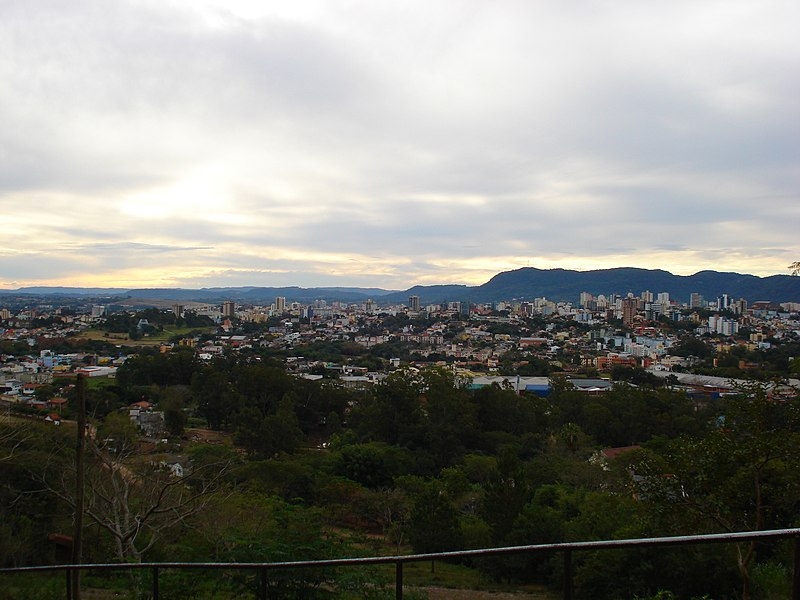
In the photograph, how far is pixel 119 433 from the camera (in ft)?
41.9

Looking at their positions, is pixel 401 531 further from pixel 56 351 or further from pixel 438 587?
pixel 56 351

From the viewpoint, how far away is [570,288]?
127 meters

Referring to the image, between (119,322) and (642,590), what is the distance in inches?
2482

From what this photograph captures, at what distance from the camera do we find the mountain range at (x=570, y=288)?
9831 centimetres

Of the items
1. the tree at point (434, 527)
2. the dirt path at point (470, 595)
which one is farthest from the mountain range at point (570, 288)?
the dirt path at point (470, 595)

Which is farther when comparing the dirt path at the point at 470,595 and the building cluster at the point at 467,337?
the building cluster at the point at 467,337

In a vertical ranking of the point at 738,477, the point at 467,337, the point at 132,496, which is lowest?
the point at 467,337

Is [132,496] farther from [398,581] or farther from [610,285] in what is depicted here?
[610,285]

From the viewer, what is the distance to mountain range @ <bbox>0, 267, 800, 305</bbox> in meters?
98.3

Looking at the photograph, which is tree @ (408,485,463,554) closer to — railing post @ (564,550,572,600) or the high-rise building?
railing post @ (564,550,572,600)

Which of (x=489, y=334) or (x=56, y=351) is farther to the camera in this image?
(x=489, y=334)

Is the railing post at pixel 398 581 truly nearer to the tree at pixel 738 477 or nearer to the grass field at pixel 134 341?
the tree at pixel 738 477

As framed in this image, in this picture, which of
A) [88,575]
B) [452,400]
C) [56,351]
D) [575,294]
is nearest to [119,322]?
[56,351]

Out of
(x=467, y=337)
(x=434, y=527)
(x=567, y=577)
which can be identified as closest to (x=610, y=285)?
(x=467, y=337)
